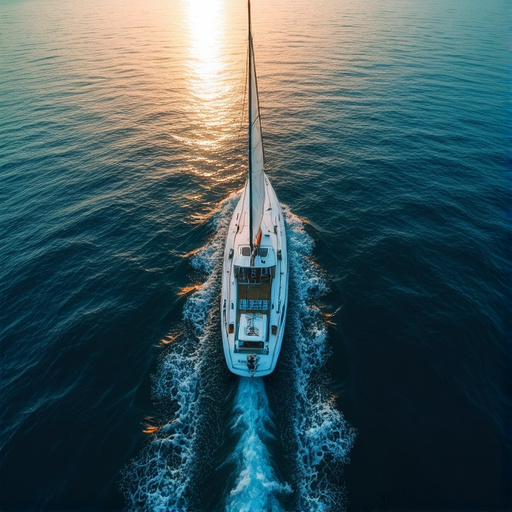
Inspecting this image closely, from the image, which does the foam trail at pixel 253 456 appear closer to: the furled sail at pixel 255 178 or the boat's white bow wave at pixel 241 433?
the boat's white bow wave at pixel 241 433

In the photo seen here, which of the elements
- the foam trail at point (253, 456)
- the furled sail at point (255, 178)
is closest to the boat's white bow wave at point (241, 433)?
the foam trail at point (253, 456)

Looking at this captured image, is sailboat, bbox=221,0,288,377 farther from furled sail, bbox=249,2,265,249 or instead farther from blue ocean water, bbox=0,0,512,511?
blue ocean water, bbox=0,0,512,511

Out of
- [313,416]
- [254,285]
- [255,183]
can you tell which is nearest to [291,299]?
[254,285]

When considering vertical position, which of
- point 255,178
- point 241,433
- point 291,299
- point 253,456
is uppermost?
point 255,178

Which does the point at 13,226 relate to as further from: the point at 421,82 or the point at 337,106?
the point at 421,82

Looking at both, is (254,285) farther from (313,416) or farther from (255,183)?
(313,416)
